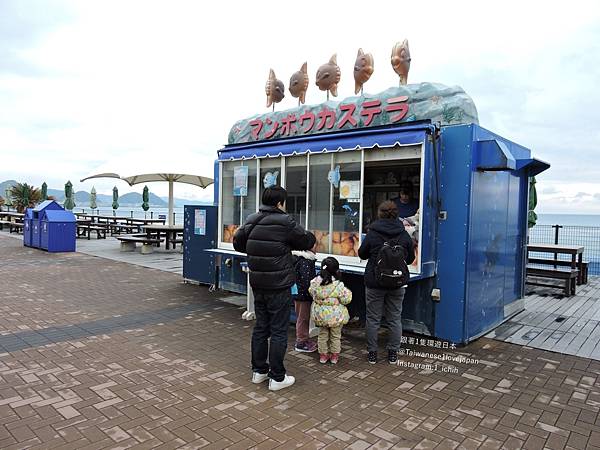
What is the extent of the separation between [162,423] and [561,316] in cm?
628

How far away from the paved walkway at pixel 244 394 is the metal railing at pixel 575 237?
823cm

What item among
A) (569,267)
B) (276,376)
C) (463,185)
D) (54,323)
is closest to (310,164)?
(463,185)

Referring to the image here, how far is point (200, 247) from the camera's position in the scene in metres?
8.74

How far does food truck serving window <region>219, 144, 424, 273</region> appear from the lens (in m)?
5.69

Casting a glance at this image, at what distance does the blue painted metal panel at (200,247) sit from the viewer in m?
8.47

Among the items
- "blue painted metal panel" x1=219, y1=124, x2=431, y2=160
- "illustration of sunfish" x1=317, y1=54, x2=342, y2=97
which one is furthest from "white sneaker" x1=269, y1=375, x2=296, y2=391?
"illustration of sunfish" x1=317, y1=54, x2=342, y2=97

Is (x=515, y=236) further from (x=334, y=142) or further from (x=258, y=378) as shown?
(x=258, y=378)

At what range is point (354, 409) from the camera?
11.9 feet

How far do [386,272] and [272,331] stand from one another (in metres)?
1.34

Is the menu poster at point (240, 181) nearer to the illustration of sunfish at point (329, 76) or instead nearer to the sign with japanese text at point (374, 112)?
the sign with japanese text at point (374, 112)

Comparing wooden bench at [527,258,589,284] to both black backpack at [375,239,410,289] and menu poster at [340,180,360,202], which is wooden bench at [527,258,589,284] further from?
black backpack at [375,239,410,289]

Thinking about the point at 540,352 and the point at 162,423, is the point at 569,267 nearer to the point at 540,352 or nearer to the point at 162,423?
the point at 540,352

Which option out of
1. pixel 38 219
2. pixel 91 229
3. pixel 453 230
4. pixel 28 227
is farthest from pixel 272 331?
pixel 91 229

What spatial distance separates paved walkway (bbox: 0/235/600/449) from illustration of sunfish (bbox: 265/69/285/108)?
3882 millimetres
